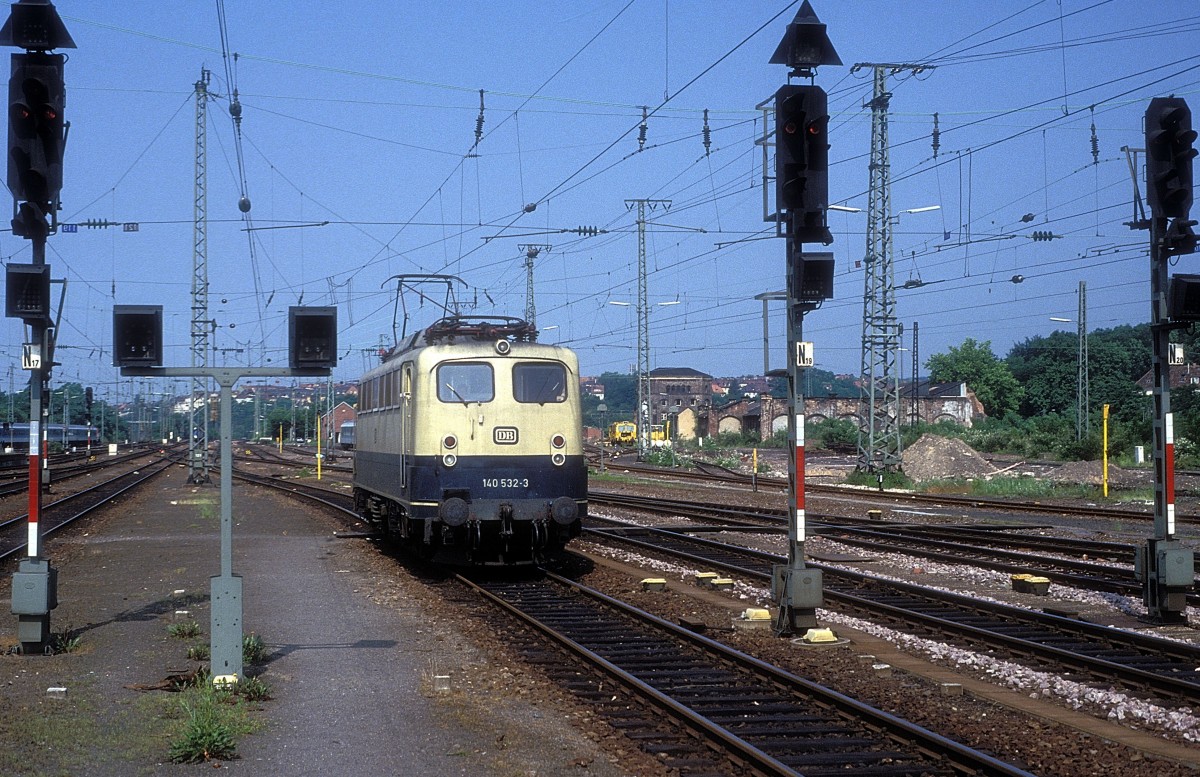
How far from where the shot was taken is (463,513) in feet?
52.7

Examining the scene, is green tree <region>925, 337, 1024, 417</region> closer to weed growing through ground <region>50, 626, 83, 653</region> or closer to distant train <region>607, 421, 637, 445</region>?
distant train <region>607, 421, 637, 445</region>

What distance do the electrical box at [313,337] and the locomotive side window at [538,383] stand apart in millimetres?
6868

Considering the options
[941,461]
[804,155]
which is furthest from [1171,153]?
[941,461]

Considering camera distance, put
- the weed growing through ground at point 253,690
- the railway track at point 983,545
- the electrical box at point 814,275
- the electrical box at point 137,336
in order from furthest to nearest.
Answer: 1. the railway track at point 983,545
2. the electrical box at point 814,275
3. the electrical box at point 137,336
4. the weed growing through ground at point 253,690

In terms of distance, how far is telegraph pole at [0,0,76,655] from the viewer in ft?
35.5

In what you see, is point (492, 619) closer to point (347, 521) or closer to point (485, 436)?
point (485, 436)

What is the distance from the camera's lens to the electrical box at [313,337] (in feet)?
32.8

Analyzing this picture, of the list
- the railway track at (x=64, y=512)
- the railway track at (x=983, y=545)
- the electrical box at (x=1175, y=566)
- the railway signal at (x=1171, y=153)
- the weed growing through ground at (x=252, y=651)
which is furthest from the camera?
the railway track at (x=64, y=512)

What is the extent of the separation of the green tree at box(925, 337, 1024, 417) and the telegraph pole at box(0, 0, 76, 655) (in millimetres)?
113265

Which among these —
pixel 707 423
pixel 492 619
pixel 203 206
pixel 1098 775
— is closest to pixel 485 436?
pixel 492 619

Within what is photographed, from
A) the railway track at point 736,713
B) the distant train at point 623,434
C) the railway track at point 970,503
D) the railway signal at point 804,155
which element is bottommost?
the railway track at point 736,713

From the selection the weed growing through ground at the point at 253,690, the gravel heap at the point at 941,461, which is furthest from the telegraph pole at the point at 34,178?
the gravel heap at the point at 941,461

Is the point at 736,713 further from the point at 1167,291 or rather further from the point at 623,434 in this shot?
the point at 623,434

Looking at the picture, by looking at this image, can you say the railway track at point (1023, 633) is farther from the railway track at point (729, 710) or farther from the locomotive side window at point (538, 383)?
the locomotive side window at point (538, 383)
